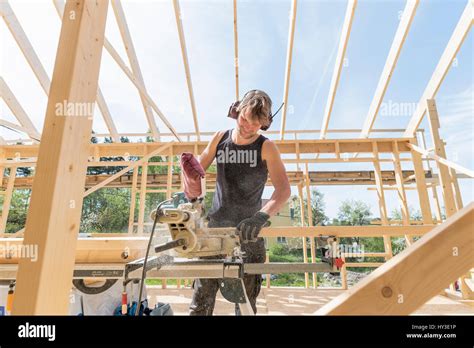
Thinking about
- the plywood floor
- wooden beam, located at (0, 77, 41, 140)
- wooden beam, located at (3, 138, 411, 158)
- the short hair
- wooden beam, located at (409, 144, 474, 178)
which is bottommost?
the plywood floor

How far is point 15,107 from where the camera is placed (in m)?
4.84

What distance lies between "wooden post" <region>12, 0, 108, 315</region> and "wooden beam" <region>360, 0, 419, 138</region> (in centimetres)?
441

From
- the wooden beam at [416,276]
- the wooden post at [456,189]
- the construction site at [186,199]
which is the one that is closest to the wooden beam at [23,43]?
the construction site at [186,199]

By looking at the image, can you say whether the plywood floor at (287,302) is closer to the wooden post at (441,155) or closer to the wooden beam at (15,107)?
the wooden post at (441,155)

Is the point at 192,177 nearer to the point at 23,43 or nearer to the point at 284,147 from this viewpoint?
the point at 23,43

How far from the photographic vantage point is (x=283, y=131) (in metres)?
5.80

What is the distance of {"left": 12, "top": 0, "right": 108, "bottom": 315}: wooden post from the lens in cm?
65

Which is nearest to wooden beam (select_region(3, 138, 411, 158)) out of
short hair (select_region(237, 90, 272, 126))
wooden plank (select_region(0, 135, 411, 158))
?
wooden plank (select_region(0, 135, 411, 158))

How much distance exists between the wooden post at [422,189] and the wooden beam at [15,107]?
22.8ft

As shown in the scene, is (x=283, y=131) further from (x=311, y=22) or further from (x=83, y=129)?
(x=83, y=129)

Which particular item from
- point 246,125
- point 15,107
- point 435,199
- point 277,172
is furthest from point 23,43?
point 435,199

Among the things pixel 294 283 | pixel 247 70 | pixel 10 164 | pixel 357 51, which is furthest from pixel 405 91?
pixel 294 283

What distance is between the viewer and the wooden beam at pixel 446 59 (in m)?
3.61

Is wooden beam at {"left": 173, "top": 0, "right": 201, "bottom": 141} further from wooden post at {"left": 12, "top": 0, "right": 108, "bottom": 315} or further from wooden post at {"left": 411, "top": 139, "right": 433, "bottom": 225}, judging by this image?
wooden post at {"left": 411, "top": 139, "right": 433, "bottom": 225}
